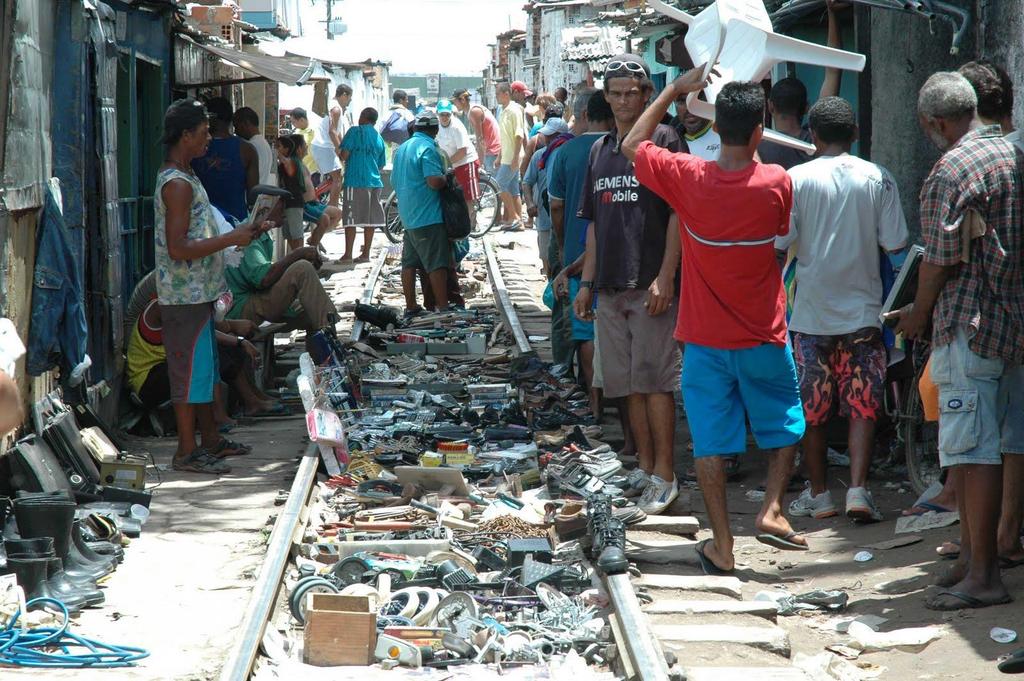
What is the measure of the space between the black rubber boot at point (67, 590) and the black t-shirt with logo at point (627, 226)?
313 centimetres

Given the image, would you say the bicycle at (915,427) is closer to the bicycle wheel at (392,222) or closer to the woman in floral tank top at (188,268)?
the woman in floral tank top at (188,268)

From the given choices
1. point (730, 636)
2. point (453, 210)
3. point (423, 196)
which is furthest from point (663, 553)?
point (423, 196)

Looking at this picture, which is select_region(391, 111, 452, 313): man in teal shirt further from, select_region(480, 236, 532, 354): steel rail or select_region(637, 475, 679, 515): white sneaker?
select_region(637, 475, 679, 515): white sneaker

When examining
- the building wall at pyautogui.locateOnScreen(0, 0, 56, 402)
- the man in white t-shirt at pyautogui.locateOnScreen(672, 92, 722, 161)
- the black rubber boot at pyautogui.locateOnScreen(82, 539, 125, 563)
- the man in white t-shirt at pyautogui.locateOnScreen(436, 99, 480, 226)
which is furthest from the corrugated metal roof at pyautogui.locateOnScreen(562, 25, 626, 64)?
the black rubber boot at pyautogui.locateOnScreen(82, 539, 125, 563)

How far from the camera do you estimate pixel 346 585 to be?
20.6 feet

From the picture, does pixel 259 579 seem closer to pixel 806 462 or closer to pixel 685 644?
pixel 685 644

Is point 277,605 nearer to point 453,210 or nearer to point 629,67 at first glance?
point 629,67

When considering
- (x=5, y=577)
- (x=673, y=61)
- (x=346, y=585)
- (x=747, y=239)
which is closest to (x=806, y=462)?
(x=747, y=239)

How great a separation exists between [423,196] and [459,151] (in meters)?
5.48

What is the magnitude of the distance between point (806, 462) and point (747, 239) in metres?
1.99

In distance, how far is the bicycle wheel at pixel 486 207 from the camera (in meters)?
23.8

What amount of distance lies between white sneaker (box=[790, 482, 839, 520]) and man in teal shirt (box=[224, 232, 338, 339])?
15.7 feet

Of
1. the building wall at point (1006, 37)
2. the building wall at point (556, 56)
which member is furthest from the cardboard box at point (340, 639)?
the building wall at point (556, 56)

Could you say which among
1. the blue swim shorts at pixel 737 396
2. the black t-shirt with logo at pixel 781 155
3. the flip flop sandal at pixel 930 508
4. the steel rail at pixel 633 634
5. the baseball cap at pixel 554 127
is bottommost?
the flip flop sandal at pixel 930 508
